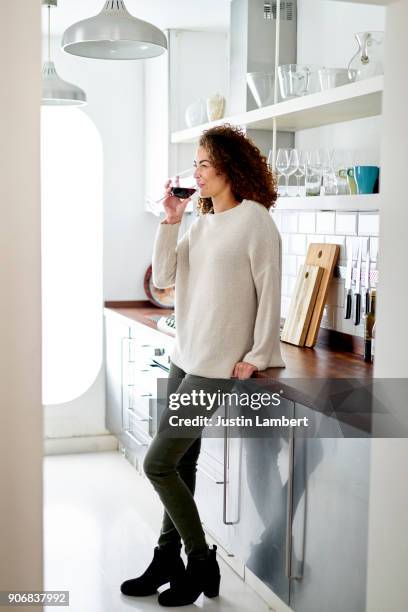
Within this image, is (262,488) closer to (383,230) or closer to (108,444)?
(383,230)

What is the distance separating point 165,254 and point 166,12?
6.49ft

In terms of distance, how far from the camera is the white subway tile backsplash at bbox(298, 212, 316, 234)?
3978 mm

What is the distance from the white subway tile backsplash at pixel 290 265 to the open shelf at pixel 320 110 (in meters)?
0.63

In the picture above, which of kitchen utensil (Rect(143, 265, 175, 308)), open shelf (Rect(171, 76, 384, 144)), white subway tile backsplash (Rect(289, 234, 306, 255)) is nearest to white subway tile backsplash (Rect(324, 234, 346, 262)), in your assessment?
white subway tile backsplash (Rect(289, 234, 306, 255))

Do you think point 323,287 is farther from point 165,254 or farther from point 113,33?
point 113,33

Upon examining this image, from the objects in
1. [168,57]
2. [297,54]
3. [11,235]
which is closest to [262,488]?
[11,235]

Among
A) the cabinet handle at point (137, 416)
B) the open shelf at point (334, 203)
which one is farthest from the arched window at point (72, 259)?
the open shelf at point (334, 203)

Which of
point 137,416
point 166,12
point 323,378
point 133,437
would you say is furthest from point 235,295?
point 166,12

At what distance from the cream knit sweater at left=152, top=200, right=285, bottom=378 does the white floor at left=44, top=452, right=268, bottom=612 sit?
1.02 m

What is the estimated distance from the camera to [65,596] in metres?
3.44

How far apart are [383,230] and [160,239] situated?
1143mm

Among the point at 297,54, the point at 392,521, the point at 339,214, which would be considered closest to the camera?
the point at 392,521

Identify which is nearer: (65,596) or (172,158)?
(65,596)

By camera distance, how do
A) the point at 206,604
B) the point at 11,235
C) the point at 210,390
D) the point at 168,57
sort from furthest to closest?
the point at 168,57
the point at 206,604
the point at 210,390
the point at 11,235
